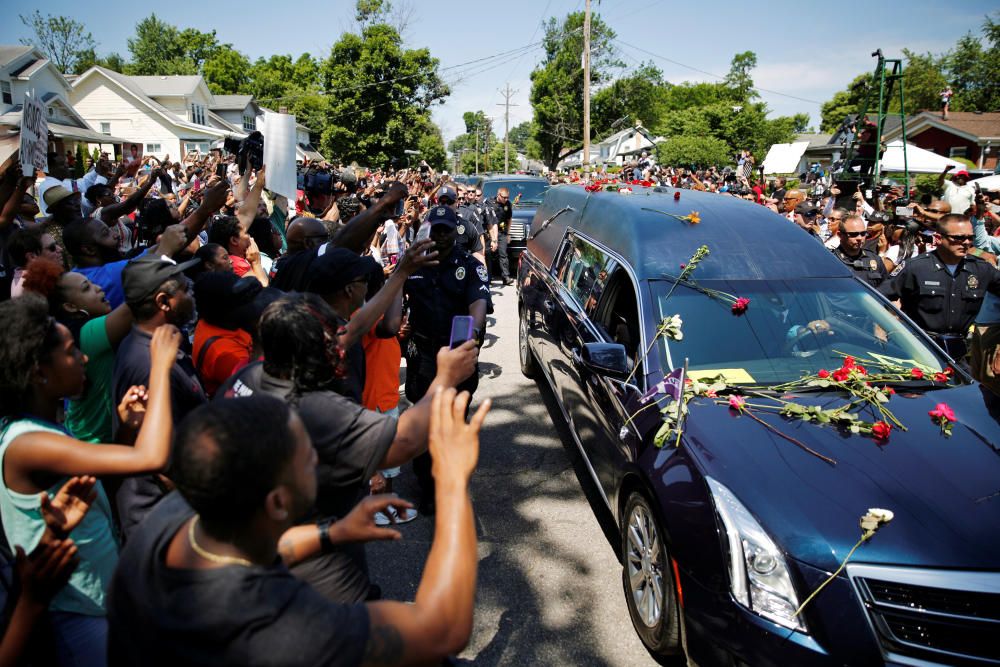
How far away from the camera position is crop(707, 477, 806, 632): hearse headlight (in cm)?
228

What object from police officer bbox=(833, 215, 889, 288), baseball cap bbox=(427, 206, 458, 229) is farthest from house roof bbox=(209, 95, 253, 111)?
police officer bbox=(833, 215, 889, 288)

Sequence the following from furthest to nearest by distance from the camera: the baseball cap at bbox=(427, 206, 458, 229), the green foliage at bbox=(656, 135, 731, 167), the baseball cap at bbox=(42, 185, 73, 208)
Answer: the green foliage at bbox=(656, 135, 731, 167) → the baseball cap at bbox=(42, 185, 73, 208) → the baseball cap at bbox=(427, 206, 458, 229)

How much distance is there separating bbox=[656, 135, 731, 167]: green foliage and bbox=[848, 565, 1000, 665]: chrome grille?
42842 millimetres

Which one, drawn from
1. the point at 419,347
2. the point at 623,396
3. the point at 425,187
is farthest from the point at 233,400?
the point at 425,187

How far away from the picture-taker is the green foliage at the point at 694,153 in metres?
42.7

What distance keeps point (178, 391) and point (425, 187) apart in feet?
37.1

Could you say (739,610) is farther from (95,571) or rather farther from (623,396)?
(95,571)

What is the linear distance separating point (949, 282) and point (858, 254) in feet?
2.88

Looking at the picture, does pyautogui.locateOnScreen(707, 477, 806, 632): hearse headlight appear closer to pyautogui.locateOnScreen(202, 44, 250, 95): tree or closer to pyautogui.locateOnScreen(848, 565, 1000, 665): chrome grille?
pyautogui.locateOnScreen(848, 565, 1000, 665): chrome grille

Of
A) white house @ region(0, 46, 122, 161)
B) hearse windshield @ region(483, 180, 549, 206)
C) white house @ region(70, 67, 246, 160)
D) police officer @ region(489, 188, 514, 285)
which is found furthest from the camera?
white house @ region(70, 67, 246, 160)

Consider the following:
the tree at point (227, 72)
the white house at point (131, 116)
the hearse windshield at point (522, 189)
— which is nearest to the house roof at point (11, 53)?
the white house at point (131, 116)

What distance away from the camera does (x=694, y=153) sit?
4284 centimetres

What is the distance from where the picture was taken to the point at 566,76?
232 feet

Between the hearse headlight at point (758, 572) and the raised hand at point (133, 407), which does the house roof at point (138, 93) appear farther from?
the hearse headlight at point (758, 572)
